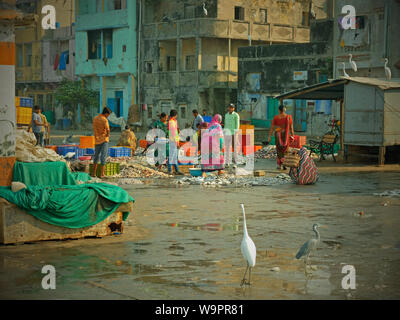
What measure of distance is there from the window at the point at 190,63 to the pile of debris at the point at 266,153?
2165 cm

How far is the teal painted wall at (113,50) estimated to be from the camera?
1967 inches

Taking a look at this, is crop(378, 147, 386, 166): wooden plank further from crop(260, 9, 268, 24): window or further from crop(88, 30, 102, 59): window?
crop(88, 30, 102, 59): window

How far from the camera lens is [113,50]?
5128 cm

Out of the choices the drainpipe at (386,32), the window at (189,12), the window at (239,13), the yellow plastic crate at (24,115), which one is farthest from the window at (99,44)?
the yellow plastic crate at (24,115)

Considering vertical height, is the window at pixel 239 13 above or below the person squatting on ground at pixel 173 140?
above

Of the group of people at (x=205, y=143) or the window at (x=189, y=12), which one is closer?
the group of people at (x=205, y=143)

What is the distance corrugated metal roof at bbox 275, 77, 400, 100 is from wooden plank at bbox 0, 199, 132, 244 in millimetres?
13074

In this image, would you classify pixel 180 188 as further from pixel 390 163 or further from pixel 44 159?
pixel 390 163

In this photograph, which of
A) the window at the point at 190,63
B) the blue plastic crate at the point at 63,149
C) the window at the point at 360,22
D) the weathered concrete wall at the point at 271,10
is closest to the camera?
the blue plastic crate at the point at 63,149

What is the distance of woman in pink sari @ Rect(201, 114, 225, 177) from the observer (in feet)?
56.6

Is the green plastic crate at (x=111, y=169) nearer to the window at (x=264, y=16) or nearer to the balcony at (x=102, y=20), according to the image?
the window at (x=264, y=16)

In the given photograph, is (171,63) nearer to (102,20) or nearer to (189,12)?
(189,12)

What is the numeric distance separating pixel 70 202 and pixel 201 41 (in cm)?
3756
